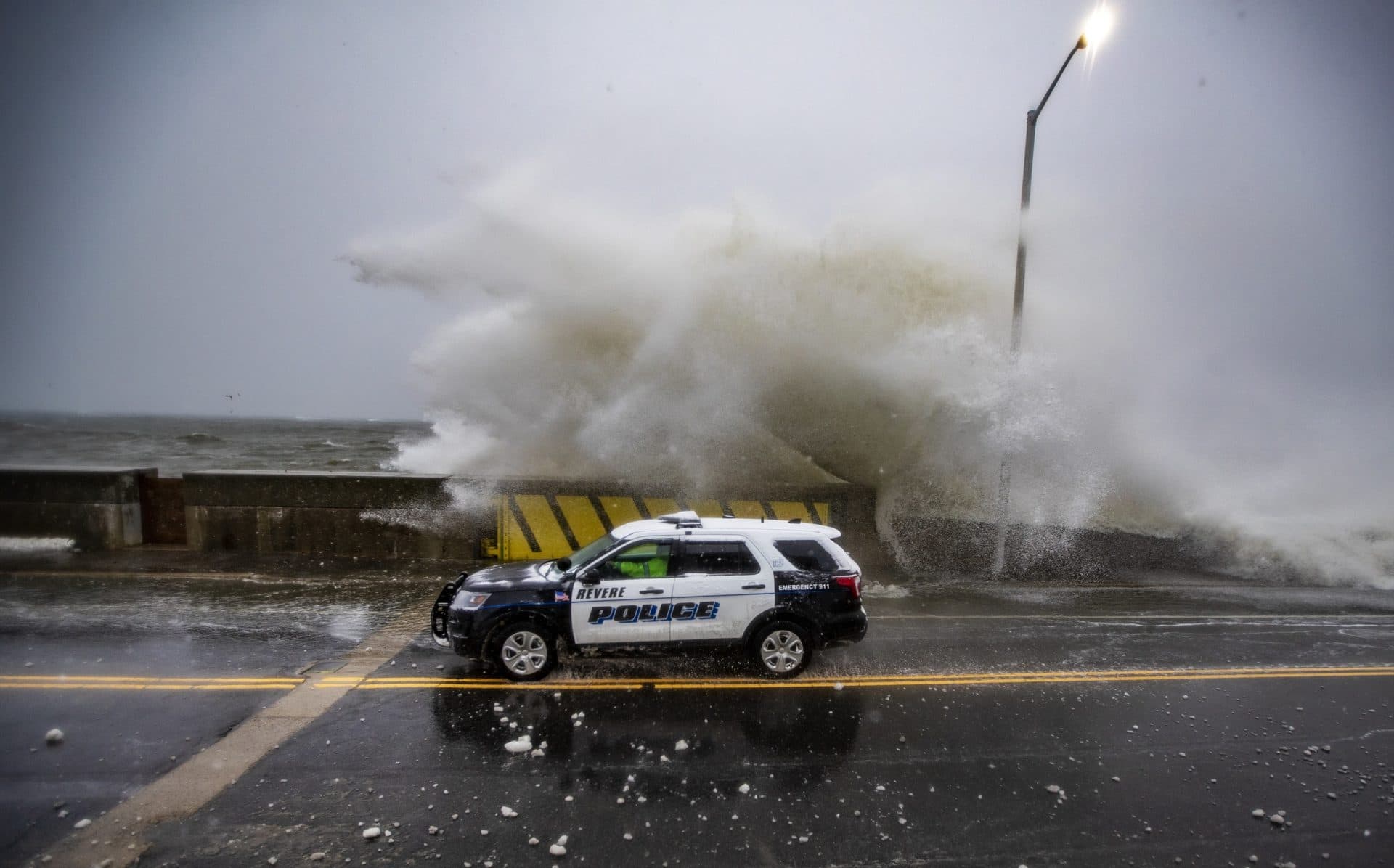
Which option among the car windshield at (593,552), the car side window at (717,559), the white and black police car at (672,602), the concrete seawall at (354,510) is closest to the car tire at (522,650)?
the white and black police car at (672,602)

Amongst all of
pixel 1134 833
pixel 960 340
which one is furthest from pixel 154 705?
pixel 960 340

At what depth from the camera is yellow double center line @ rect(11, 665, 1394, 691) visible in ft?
17.7

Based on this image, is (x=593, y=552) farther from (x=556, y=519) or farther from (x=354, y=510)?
(x=354, y=510)

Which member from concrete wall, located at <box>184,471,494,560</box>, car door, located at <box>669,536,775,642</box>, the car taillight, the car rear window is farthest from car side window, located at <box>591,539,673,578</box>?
concrete wall, located at <box>184,471,494,560</box>

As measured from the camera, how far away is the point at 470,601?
568cm

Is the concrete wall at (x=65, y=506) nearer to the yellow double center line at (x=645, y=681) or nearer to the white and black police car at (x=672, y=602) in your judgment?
the yellow double center line at (x=645, y=681)

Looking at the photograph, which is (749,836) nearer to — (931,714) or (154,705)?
(931,714)

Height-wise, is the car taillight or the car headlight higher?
the car taillight

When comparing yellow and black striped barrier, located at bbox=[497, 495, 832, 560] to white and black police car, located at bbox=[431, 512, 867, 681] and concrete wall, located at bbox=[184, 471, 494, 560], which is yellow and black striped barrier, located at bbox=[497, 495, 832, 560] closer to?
concrete wall, located at bbox=[184, 471, 494, 560]

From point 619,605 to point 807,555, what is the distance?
1870mm

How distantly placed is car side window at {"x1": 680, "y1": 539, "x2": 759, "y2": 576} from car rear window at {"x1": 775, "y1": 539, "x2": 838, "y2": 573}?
1.12ft

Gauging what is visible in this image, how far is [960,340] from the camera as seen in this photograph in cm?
1103

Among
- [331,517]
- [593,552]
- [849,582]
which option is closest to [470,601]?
[593,552]

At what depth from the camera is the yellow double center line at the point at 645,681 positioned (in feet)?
17.7
